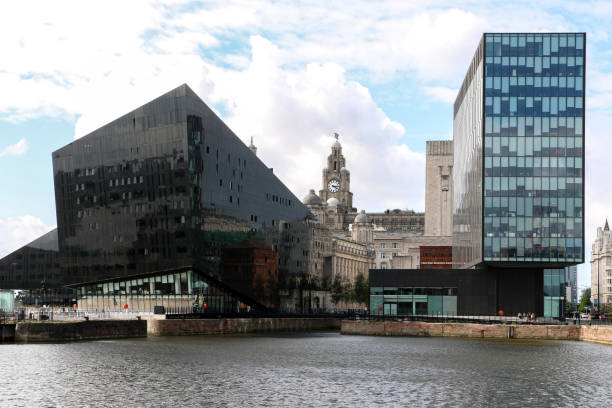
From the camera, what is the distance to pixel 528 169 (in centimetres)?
11306

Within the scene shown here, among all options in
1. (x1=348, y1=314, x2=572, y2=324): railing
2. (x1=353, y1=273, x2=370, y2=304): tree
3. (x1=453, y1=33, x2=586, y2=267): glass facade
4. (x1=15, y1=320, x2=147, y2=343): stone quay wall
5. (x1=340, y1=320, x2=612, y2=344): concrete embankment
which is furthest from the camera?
(x1=353, y1=273, x2=370, y2=304): tree

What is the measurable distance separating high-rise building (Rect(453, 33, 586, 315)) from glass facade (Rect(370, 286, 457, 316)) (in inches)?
574

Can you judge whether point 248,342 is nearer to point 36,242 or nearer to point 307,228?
point 307,228

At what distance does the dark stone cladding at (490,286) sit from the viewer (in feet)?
396

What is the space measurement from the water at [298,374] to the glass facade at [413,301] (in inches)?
1696

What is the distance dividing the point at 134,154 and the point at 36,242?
5431cm

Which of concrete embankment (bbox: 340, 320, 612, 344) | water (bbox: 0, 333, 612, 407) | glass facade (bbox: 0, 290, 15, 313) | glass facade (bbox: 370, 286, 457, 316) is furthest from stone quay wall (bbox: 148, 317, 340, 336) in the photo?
glass facade (bbox: 0, 290, 15, 313)

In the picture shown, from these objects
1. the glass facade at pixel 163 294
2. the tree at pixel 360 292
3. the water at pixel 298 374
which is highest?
the glass facade at pixel 163 294

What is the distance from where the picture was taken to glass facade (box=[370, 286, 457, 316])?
12812cm

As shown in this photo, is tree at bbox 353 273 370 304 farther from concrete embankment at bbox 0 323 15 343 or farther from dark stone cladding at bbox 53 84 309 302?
concrete embankment at bbox 0 323 15 343

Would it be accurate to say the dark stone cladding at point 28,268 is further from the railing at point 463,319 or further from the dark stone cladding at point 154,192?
the railing at point 463,319

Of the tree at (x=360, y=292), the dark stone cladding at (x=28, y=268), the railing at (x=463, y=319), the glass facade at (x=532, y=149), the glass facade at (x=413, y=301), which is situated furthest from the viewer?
the tree at (x=360, y=292)

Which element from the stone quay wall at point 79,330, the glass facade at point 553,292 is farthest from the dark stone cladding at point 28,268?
the glass facade at point 553,292

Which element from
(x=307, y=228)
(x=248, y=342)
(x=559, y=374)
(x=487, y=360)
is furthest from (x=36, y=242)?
(x=559, y=374)
